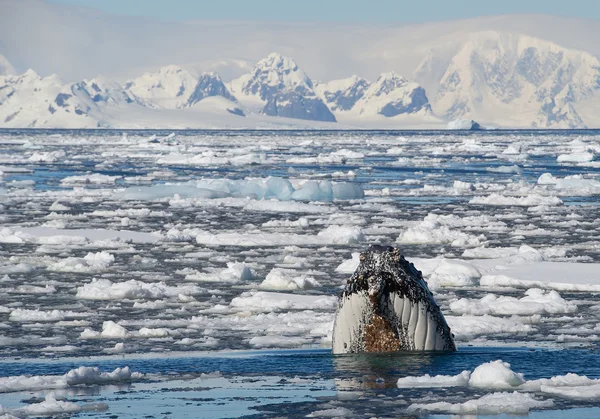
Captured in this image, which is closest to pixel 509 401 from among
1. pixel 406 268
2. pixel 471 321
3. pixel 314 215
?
pixel 406 268

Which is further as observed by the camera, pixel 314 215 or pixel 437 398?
pixel 314 215

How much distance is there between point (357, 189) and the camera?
119 ft

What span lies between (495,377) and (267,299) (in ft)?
19.9

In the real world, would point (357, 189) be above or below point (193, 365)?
above

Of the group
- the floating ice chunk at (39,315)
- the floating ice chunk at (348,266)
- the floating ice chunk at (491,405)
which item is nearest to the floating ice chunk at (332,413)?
the floating ice chunk at (491,405)

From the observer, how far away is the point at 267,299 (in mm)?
14773

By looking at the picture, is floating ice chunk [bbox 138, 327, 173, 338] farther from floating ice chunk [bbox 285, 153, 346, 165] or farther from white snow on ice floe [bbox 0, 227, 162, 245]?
floating ice chunk [bbox 285, 153, 346, 165]

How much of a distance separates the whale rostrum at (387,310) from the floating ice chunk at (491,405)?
4.32 feet

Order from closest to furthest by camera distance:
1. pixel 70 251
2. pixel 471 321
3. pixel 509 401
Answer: pixel 509 401
pixel 471 321
pixel 70 251

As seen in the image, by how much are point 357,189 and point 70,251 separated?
1646 centimetres

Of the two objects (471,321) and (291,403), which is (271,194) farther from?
(291,403)

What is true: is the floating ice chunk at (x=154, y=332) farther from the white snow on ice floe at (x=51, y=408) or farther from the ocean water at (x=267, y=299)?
the white snow on ice floe at (x=51, y=408)

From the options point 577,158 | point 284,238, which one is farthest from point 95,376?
point 577,158

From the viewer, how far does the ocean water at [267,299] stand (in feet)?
29.6
